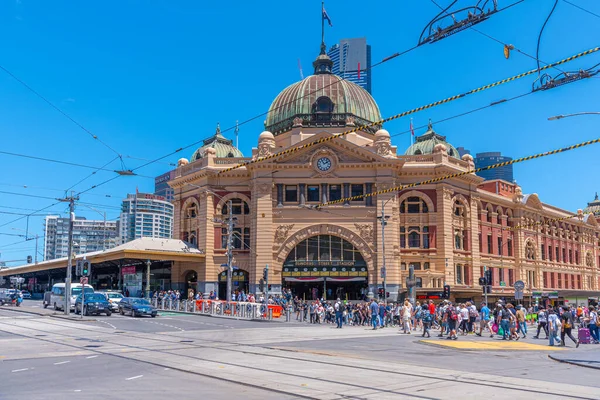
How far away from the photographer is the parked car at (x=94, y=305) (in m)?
43.0

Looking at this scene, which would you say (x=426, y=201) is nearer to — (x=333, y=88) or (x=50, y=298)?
(x=333, y=88)

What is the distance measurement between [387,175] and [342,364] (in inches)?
1620

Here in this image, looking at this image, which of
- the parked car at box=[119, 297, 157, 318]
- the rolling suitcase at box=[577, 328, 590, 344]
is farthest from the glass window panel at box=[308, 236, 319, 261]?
the rolling suitcase at box=[577, 328, 590, 344]

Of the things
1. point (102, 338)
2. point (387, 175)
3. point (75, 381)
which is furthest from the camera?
point (387, 175)

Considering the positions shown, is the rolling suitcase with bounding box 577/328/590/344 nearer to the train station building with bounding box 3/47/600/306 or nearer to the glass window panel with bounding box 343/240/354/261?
the train station building with bounding box 3/47/600/306

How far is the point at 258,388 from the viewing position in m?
13.7

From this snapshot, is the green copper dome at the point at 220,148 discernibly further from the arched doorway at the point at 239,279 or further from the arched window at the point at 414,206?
the arched window at the point at 414,206

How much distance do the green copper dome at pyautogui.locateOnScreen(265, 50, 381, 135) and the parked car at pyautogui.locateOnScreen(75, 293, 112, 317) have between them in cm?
2727

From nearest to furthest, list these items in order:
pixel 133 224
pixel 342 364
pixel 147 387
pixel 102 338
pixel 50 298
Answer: pixel 147 387
pixel 342 364
pixel 102 338
pixel 50 298
pixel 133 224

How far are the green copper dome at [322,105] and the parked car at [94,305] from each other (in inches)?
1074

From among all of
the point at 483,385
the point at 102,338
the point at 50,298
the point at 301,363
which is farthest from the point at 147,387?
the point at 50,298

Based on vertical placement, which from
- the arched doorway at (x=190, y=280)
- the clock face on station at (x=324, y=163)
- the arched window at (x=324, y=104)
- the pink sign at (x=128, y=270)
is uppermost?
the arched window at (x=324, y=104)

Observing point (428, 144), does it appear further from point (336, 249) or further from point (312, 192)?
point (336, 249)

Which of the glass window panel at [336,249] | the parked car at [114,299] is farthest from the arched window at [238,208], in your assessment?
the parked car at [114,299]
